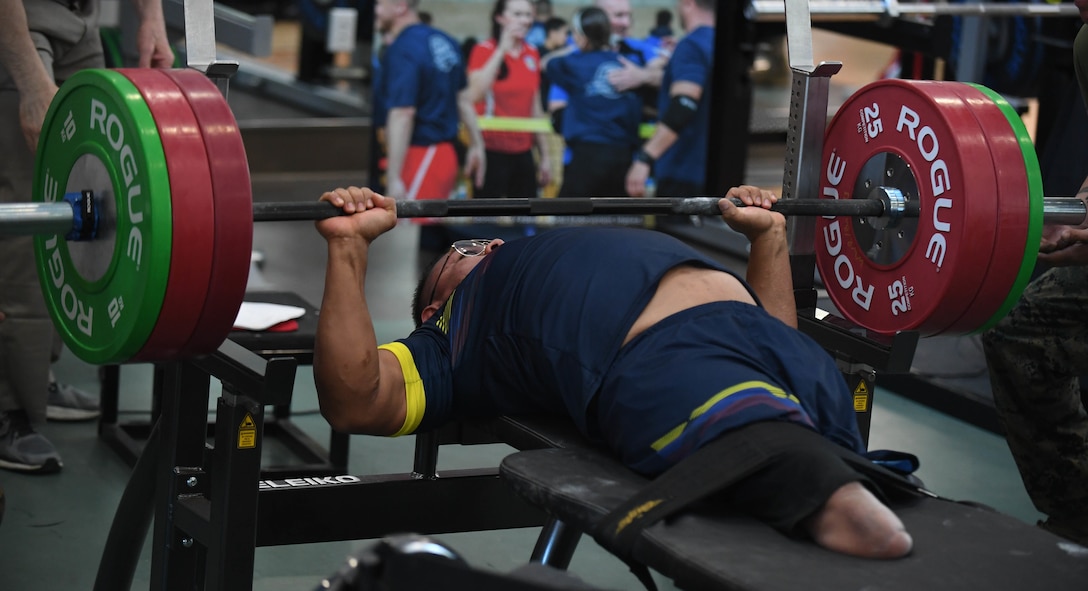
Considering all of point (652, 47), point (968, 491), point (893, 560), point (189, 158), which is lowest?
point (968, 491)

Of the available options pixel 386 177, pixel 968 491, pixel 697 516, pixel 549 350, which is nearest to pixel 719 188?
pixel 386 177

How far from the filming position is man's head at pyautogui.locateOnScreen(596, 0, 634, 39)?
5.76 meters

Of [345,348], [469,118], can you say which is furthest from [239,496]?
[469,118]

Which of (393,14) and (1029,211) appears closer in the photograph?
(1029,211)

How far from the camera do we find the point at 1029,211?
2463 millimetres

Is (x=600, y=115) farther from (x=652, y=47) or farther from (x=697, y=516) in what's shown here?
(x=697, y=516)

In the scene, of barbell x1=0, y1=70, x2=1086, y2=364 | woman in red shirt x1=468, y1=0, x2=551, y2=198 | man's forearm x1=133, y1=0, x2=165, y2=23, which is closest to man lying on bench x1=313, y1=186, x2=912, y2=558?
barbell x1=0, y1=70, x2=1086, y2=364

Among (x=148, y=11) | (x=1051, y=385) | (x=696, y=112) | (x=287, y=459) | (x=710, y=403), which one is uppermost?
(x=148, y=11)

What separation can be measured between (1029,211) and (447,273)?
1128 mm

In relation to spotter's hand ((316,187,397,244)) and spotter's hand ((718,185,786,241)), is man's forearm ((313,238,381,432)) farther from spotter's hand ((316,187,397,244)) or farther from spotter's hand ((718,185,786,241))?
spotter's hand ((718,185,786,241))

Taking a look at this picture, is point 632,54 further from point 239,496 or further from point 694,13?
point 239,496

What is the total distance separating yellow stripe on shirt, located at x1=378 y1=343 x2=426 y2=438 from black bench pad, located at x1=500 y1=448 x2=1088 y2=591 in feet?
0.99

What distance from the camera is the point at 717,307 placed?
2217 millimetres

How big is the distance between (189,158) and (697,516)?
909 millimetres
